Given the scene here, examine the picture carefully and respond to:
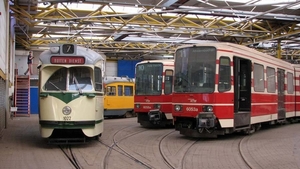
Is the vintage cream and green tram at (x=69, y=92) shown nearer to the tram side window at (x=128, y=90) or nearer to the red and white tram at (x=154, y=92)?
the red and white tram at (x=154, y=92)

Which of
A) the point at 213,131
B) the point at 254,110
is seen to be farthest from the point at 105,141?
the point at 254,110

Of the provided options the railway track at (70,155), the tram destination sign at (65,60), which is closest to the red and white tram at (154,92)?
the railway track at (70,155)

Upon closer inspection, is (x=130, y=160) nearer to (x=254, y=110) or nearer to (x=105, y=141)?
(x=105, y=141)

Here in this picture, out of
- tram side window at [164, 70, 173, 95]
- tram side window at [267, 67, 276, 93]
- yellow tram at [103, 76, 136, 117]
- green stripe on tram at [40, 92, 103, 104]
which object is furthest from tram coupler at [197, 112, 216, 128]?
yellow tram at [103, 76, 136, 117]

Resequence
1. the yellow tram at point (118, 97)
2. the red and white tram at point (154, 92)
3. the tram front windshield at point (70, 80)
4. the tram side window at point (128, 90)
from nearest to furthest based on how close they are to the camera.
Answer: the tram front windshield at point (70, 80) < the red and white tram at point (154, 92) < the yellow tram at point (118, 97) < the tram side window at point (128, 90)

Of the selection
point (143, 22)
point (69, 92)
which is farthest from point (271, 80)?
point (69, 92)

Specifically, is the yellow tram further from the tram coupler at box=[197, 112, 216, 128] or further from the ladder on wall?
the tram coupler at box=[197, 112, 216, 128]

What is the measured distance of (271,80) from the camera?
15.2 m

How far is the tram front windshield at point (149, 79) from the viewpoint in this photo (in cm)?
1692

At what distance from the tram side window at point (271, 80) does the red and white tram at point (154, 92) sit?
168 inches

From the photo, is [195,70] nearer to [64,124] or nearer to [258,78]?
[258,78]

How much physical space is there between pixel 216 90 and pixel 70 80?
4.54 m

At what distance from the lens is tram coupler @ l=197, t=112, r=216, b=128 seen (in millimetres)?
11367

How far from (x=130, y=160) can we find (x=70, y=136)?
10.8ft
